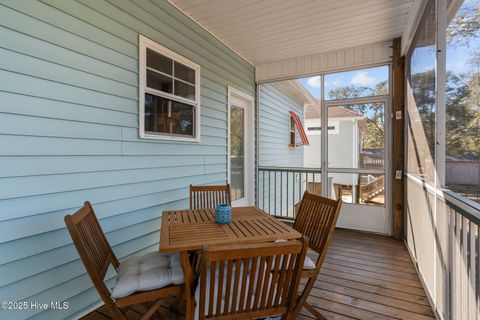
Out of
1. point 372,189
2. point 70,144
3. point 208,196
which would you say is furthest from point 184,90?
point 372,189

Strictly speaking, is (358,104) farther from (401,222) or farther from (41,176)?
(41,176)

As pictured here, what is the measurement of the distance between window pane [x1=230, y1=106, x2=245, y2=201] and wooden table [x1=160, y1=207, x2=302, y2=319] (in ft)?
7.30

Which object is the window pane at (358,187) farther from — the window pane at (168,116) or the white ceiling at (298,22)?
the window pane at (168,116)

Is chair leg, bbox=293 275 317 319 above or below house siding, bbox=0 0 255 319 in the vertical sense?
below

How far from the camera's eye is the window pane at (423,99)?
2.13 metres

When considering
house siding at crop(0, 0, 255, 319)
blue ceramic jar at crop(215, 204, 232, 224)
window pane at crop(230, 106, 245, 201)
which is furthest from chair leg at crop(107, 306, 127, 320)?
window pane at crop(230, 106, 245, 201)

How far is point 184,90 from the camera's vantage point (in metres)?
3.11

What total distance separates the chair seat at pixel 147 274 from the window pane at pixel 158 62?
1905 millimetres

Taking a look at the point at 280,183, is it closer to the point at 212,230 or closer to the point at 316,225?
the point at 316,225

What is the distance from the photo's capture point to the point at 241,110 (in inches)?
186

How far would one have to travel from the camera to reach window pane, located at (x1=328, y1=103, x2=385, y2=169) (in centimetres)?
392

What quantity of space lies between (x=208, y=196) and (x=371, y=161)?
2.65 meters

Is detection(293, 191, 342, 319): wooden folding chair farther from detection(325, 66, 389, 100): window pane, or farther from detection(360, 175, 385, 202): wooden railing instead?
detection(325, 66, 389, 100): window pane

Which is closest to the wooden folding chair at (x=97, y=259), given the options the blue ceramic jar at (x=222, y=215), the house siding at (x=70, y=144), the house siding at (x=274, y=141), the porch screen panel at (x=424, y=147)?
the house siding at (x=70, y=144)
